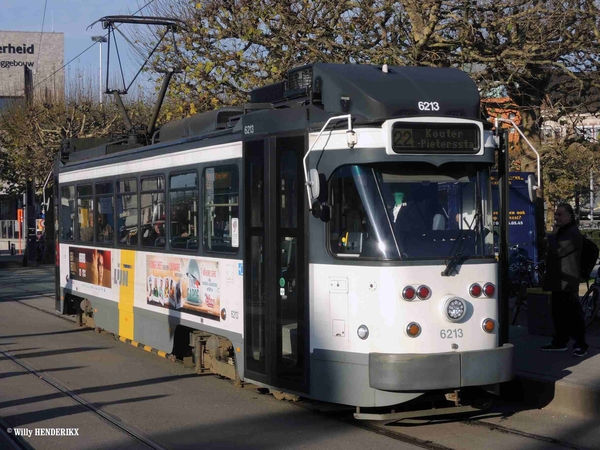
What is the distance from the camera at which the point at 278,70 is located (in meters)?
16.7

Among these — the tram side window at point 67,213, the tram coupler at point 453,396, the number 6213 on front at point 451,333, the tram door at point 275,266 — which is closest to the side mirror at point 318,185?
the tram door at point 275,266

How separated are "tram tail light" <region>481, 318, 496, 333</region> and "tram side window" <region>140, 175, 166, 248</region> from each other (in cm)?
467

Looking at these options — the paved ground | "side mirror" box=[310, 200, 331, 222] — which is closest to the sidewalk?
the paved ground

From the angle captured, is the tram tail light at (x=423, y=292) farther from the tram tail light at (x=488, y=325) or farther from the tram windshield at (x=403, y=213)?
the tram tail light at (x=488, y=325)

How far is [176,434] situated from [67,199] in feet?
27.3

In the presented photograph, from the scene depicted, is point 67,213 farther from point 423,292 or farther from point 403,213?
point 423,292

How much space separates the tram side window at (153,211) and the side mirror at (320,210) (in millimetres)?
3715

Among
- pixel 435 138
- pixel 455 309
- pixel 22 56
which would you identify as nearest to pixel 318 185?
pixel 435 138

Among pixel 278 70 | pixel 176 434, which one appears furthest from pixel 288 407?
pixel 278 70

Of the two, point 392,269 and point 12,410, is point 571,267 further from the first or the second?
point 12,410

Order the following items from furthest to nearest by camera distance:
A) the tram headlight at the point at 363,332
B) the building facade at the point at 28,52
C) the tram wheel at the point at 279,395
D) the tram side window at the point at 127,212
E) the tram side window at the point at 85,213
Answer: the building facade at the point at 28,52, the tram side window at the point at 85,213, the tram side window at the point at 127,212, the tram wheel at the point at 279,395, the tram headlight at the point at 363,332

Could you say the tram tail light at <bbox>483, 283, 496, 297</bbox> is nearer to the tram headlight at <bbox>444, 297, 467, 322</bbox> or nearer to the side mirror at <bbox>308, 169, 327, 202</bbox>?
the tram headlight at <bbox>444, 297, 467, 322</bbox>

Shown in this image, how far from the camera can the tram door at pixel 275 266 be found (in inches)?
315

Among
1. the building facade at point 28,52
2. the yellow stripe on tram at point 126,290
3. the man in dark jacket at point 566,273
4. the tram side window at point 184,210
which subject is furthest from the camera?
the building facade at point 28,52
